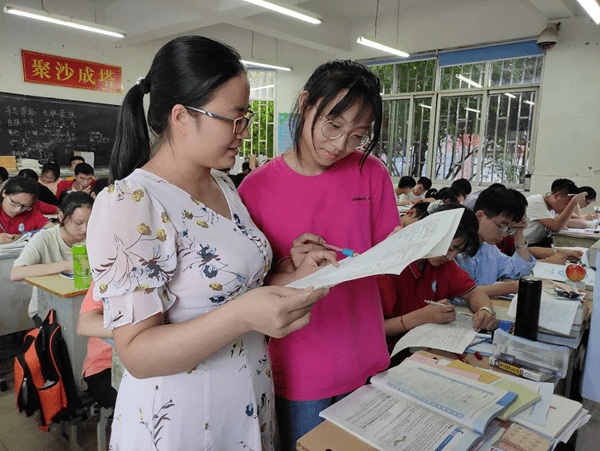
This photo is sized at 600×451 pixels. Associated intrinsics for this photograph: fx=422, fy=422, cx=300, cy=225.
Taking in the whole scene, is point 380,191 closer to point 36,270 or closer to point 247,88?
point 247,88

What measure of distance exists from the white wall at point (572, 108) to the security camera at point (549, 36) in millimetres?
129

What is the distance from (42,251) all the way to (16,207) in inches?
40.0

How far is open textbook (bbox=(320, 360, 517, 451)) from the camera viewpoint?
82 centimetres

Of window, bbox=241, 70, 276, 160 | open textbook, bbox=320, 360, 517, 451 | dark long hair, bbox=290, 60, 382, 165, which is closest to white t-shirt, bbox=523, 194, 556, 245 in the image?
open textbook, bbox=320, 360, 517, 451

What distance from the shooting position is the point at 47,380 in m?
1.93

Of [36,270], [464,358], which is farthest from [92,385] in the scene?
[464,358]

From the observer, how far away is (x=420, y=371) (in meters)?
1.09

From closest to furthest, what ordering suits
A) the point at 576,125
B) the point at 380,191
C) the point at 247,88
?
1. the point at 247,88
2. the point at 380,191
3. the point at 576,125

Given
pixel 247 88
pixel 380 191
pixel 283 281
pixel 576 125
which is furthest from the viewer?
pixel 576 125

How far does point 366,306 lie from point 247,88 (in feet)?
1.88

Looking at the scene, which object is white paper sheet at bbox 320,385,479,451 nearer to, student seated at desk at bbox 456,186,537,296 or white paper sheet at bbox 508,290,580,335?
white paper sheet at bbox 508,290,580,335

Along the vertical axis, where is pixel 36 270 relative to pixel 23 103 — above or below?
below

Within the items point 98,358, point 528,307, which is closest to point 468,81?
point 528,307

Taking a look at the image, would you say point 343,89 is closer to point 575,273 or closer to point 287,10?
point 575,273
